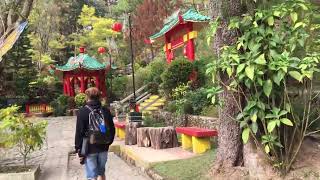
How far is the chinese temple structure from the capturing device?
64.7 ft

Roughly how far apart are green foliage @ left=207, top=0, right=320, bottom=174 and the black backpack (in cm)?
145

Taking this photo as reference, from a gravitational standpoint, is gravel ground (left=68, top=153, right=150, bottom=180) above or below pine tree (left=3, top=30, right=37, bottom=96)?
below

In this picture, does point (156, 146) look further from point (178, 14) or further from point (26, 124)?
point (178, 14)

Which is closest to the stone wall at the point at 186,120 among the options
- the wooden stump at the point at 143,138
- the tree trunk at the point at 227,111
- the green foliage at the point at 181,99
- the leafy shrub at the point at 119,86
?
the green foliage at the point at 181,99

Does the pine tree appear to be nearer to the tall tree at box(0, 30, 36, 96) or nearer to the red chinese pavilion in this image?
the tall tree at box(0, 30, 36, 96)

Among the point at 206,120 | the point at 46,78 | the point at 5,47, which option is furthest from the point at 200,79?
the point at 46,78

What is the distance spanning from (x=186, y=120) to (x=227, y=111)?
783 centimetres

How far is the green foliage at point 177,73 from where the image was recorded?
17.2 meters

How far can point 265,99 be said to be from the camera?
547 centimetres

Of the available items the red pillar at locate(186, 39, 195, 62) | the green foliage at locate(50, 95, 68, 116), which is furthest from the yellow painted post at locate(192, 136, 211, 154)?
the green foliage at locate(50, 95, 68, 116)

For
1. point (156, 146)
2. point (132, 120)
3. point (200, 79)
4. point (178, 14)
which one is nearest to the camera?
point (156, 146)

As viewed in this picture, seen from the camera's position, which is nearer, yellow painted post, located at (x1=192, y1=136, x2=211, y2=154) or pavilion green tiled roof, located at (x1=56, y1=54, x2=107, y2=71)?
yellow painted post, located at (x1=192, y1=136, x2=211, y2=154)

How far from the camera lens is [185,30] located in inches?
822

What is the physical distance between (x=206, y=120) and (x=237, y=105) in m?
5.90
